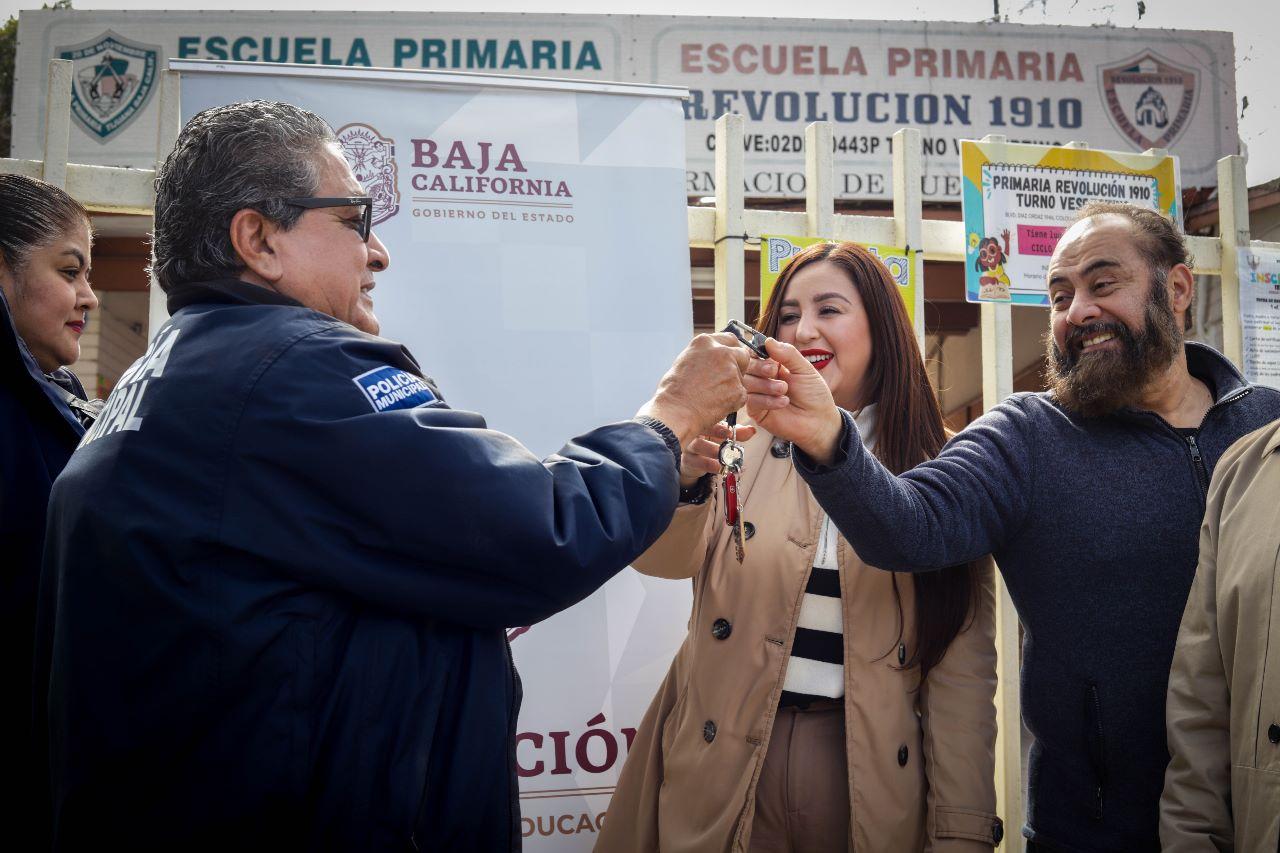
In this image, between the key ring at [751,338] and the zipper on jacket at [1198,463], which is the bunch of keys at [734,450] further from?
the zipper on jacket at [1198,463]

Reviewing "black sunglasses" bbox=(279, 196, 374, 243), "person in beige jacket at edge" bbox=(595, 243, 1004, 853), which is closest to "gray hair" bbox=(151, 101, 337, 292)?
"black sunglasses" bbox=(279, 196, 374, 243)

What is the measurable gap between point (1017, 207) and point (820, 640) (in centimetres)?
222

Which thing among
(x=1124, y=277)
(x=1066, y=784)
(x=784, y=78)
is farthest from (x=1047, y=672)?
(x=784, y=78)

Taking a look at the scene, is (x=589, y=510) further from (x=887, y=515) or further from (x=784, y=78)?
(x=784, y=78)

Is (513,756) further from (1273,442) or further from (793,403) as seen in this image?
(1273,442)

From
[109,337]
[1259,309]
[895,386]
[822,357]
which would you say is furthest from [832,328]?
[109,337]

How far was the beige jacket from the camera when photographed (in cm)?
180

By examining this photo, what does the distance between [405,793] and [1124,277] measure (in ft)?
6.78

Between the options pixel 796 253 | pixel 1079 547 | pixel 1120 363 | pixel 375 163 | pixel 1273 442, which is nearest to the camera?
pixel 1273 442

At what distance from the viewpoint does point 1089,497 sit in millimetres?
2238

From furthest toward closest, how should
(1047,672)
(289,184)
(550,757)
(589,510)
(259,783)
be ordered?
(550,757) → (1047,672) → (289,184) → (589,510) → (259,783)

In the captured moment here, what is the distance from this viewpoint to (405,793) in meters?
1.36

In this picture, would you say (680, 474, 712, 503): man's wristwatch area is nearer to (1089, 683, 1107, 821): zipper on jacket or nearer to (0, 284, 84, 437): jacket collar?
(1089, 683, 1107, 821): zipper on jacket

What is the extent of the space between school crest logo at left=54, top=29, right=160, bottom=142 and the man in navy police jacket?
5451 mm
